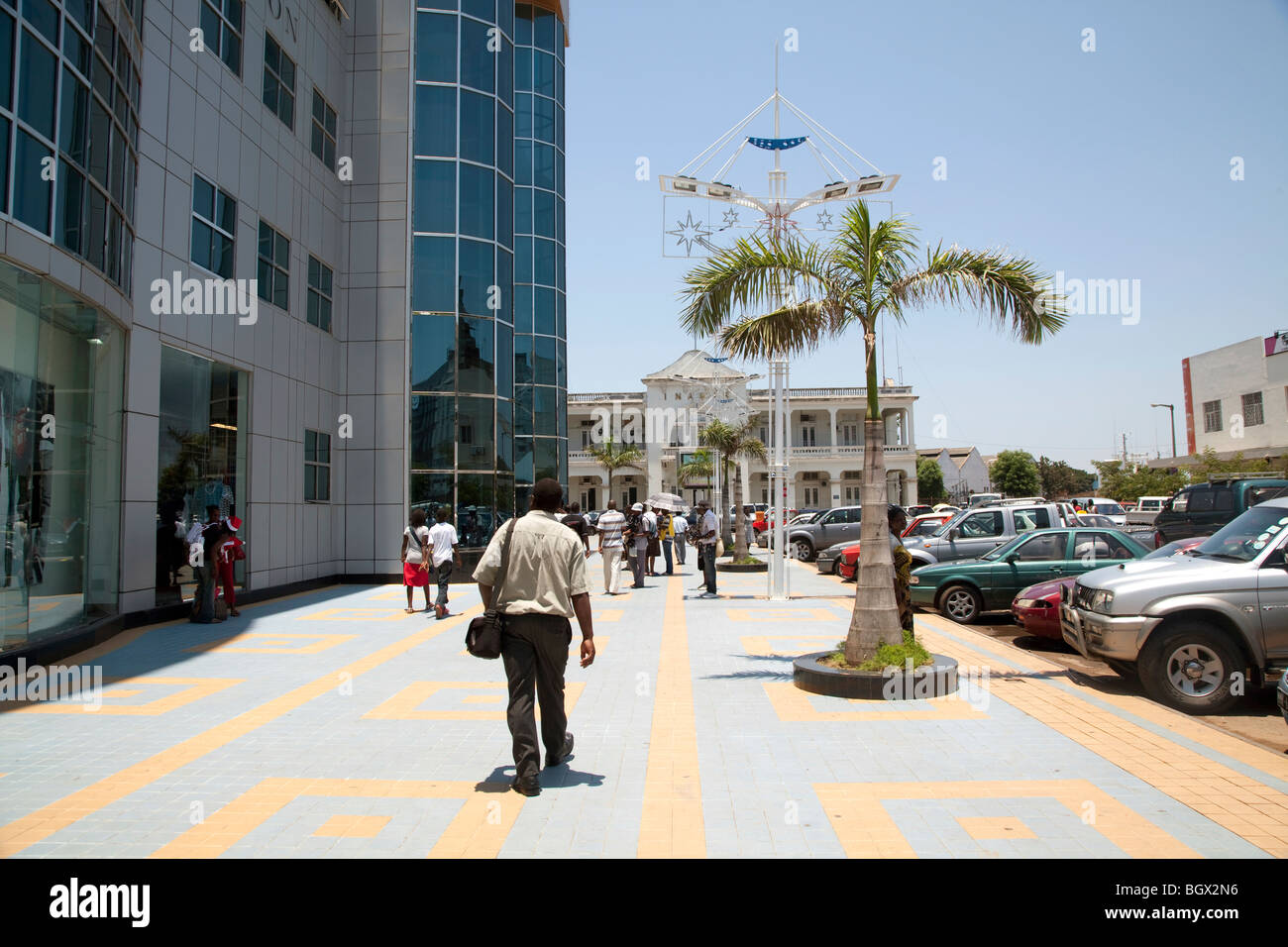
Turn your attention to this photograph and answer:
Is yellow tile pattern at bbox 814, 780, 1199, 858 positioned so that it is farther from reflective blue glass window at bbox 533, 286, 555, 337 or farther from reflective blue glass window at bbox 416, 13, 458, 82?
reflective blue glass window at bbox 533, 286, 555, 337

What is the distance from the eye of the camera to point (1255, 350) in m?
39.1

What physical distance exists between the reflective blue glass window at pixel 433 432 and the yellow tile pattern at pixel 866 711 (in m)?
13.4

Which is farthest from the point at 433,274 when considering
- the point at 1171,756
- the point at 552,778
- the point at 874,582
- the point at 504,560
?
the point at 1171,756

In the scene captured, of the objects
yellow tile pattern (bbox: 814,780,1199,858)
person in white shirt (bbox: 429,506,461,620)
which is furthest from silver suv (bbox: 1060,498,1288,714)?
person in white shirt (bbox: 429,506,461,620)

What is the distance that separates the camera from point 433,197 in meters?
20.3

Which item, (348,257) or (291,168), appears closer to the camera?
(291,168)

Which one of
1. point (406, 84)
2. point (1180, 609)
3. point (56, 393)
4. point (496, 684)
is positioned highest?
point (406, 84)

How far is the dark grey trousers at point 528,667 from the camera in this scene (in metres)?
5.34

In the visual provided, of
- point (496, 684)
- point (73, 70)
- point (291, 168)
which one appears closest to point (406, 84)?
point (291, 168)

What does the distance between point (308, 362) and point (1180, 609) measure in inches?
650

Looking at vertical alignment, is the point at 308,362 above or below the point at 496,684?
above

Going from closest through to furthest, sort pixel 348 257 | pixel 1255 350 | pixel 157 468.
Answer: pixel 157 468 → pixel 348 257 → pixel 1255 350

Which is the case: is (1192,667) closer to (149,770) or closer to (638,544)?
(149,770)

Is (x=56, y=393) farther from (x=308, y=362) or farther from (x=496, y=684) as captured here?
(x=308, y=362)
